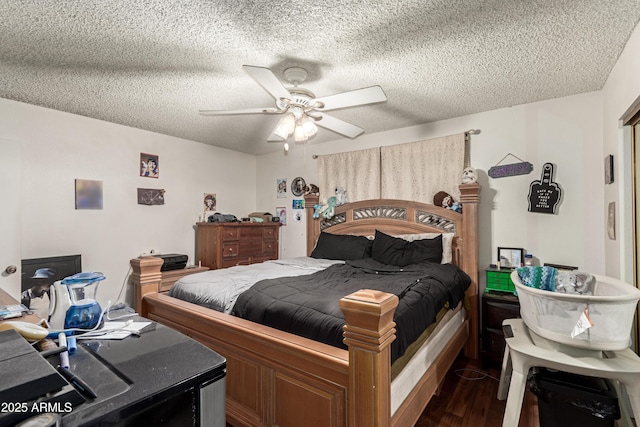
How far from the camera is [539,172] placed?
9.01 feet

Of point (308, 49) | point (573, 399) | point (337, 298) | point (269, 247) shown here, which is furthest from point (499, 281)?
point (269, 247)

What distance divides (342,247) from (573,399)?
2.15 metres

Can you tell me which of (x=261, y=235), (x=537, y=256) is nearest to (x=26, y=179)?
(x=261, y=235)

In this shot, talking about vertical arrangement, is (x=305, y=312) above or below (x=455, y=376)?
above

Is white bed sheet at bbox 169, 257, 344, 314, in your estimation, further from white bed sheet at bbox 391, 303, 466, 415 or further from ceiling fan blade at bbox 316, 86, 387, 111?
ceiling fan blade at bbox 316, 86, 387, 111

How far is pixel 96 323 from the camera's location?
3.17 ft

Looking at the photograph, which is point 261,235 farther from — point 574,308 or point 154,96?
point 574,308

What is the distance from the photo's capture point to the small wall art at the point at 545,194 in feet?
8.69

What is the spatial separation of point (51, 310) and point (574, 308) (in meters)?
2.10

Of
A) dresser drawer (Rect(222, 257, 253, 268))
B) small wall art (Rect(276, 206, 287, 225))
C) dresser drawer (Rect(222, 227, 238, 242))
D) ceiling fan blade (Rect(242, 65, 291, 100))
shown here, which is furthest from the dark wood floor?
small wall art (Rect(276, 206, 287, 225))

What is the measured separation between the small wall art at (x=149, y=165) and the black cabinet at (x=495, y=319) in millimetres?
3814

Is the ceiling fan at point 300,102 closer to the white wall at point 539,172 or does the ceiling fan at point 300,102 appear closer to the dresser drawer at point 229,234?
the white wall at point 539,172

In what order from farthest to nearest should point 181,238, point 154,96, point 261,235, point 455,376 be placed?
point 261,235
point 181,238
point 154,96
point 455,376

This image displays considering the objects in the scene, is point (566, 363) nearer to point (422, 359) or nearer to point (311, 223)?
point (422, 359)
